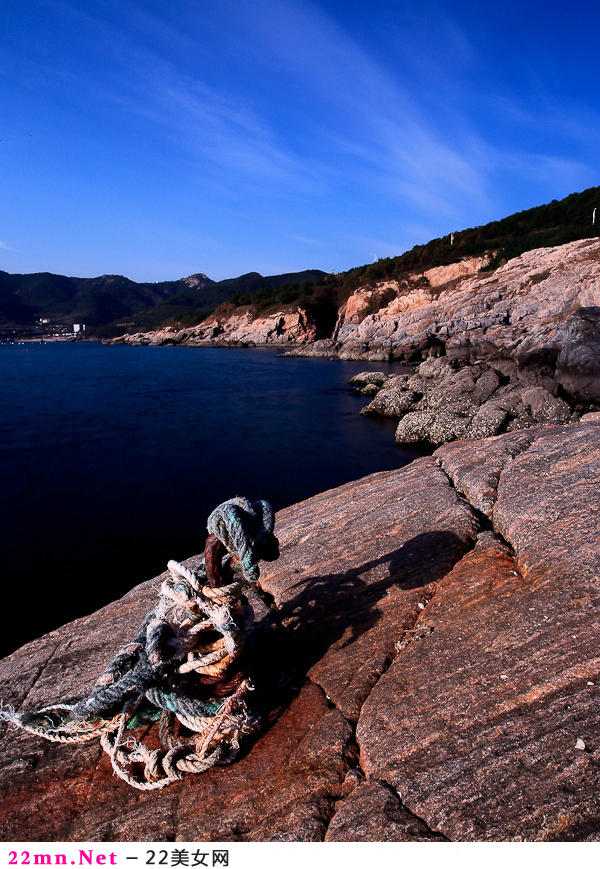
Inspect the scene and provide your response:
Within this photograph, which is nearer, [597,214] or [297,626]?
[297,626]

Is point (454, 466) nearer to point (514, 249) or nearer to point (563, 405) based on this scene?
point (563, 405)

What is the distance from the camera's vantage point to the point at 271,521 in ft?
14.8

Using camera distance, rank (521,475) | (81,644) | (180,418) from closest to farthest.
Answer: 1. (81,644)
2. (521,475)
3. (180,418)

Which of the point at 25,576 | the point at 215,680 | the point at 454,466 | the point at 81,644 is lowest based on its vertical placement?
the point at 25,576

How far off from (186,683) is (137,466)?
19.1 metres

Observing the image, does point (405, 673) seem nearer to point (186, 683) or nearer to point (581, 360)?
point (186, 683)

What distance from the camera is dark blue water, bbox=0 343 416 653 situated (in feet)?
44.1

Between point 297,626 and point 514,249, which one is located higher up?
point 514,249

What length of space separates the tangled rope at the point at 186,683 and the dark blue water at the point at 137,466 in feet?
25.3

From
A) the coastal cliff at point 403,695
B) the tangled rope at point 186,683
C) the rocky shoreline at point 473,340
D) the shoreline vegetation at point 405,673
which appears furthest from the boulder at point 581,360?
the tangled rope at point 186,683

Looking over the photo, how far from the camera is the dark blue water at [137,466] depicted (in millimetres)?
13430

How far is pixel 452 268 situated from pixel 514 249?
9799mm
